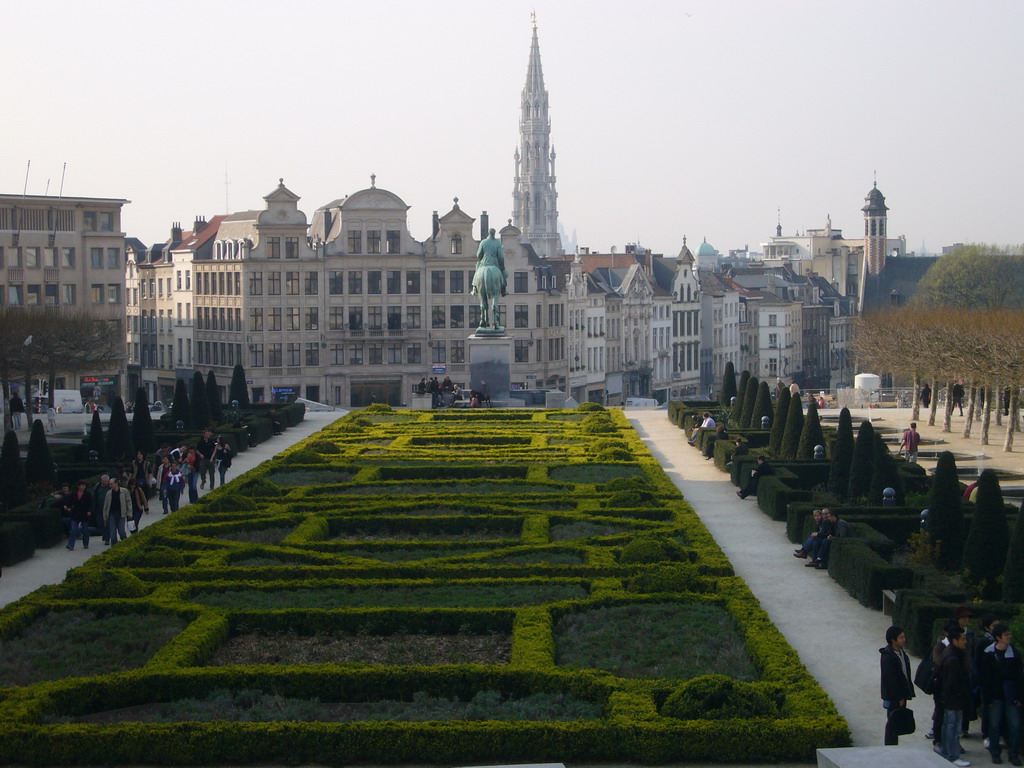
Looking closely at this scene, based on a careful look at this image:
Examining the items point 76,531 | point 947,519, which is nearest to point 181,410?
point 76,531

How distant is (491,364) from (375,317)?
35309mm

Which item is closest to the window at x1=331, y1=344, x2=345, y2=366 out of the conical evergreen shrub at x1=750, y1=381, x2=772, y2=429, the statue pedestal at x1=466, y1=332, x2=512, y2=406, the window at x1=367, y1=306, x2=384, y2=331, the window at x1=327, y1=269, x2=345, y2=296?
the window at x1=367, y1=306, x2=384, y2=331

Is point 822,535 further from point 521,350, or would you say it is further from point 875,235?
point 875,235

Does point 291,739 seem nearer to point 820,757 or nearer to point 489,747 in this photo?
point 489,747

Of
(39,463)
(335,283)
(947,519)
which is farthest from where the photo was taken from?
(335,283)

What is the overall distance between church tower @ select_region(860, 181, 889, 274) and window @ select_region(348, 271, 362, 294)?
65492 mm

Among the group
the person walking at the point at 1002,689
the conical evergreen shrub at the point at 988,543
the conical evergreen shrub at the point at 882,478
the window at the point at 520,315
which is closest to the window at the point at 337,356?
the window at the point at 520,315

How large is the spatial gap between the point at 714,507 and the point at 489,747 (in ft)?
63.6

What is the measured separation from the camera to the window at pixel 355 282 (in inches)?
3704

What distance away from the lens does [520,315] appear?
96750 millimetres

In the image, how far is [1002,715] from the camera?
16.6 metres

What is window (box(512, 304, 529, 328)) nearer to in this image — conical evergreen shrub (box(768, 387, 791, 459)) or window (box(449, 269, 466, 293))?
window (box(449, 269, 466, 293))

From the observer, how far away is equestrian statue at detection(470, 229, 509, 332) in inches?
2323

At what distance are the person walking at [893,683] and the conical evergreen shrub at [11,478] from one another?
22231 millimetres
